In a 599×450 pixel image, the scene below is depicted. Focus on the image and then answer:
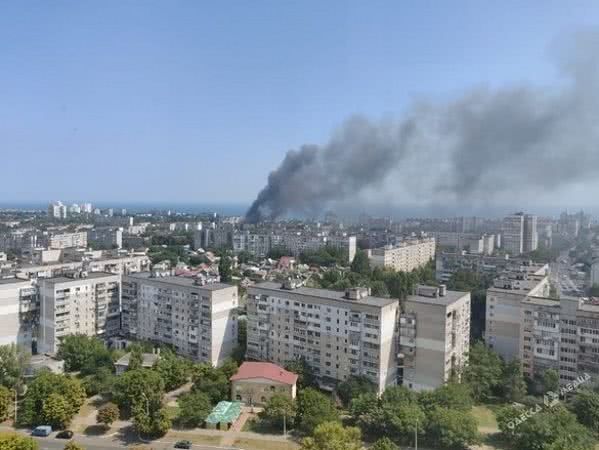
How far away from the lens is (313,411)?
10430 mm

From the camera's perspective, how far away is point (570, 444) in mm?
8945

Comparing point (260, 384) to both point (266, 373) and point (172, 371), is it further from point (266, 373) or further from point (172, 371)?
point (172, 371)

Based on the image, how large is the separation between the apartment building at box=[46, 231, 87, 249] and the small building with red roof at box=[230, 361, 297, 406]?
32098mm

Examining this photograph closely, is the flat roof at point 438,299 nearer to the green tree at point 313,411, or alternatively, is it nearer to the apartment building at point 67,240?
the green tree at point 313,411

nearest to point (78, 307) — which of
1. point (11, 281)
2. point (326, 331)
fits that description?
point (11, 281)

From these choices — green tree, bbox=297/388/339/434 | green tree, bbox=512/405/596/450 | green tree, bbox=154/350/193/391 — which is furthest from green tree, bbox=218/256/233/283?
green tree, bbox=512/405/596/450

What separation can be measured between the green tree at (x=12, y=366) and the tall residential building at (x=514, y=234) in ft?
115

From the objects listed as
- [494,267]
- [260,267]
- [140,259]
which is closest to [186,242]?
[260,267]

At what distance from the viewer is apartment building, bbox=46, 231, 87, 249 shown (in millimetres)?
39812

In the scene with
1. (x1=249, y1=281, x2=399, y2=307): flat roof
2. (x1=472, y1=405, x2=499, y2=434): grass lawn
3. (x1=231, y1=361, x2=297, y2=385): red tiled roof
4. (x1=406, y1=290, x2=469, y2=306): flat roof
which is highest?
(x1=406, y1=290, x2=469, y2=306): flat roof

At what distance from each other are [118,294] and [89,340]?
2793 millimetres

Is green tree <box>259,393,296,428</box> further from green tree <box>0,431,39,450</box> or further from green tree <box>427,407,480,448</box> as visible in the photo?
green tree <box>0,431,39,450</box>

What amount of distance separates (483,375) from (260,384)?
5.68 m

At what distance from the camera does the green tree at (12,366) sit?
1246cm
